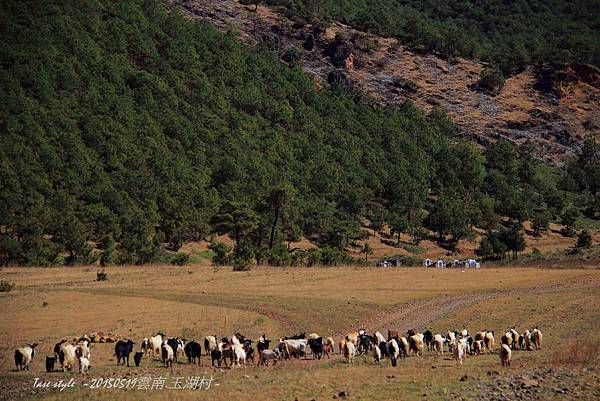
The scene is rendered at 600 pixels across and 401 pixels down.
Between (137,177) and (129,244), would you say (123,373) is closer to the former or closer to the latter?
(129,244)

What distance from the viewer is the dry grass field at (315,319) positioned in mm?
22703

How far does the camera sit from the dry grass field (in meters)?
22.7

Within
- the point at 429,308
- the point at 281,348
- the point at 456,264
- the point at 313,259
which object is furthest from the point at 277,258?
the point at 281,348

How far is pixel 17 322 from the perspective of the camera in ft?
119

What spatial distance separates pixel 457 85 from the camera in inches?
7475

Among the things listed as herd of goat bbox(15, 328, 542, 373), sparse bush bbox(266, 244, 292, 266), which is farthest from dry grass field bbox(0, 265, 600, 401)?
sparse bush bbox(266, 244, 292, 266)

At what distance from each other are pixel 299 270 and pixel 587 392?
161 feet

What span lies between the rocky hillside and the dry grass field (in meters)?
114

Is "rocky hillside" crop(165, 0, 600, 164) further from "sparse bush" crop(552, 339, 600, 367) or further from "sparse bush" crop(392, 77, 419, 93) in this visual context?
"sparse bush" crop(552, 339, 600, 367)

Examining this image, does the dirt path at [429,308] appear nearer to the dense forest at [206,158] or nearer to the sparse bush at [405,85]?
the dense forest at [206,158]

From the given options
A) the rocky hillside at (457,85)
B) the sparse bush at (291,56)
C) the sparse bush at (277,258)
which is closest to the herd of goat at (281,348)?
the sparse bush at (277,258)

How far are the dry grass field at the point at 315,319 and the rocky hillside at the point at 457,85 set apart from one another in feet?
374

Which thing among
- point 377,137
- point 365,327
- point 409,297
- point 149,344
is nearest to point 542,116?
point 377,137

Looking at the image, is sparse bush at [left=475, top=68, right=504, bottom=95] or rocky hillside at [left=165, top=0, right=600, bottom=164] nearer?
rocky hillside at [left=165, top=0, right=600, bottom=164]
